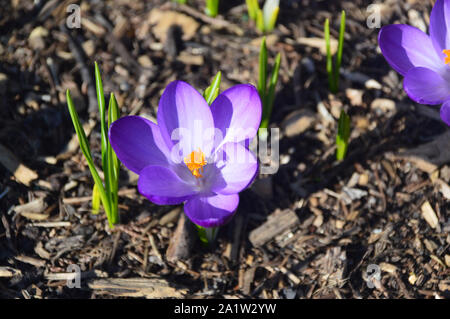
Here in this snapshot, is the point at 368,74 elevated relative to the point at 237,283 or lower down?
elevated

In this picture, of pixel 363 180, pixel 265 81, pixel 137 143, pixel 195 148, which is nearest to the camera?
pixel 137 143

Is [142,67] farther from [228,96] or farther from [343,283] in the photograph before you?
[343,283]

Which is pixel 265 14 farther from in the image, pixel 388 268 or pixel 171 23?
pixel 388 268

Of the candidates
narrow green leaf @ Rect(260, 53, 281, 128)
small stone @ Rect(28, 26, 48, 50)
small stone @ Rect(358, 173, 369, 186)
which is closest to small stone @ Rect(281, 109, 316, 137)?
narrow green leaf @ Rect(260, 53, 281, 128)

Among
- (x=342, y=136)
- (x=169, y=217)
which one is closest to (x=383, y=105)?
(x=342, y=136)

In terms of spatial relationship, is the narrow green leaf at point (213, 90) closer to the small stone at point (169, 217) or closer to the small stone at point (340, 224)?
the small stone at point (169, 217)

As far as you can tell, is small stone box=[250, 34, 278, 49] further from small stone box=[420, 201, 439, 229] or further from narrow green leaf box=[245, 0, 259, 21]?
small stone box=[420, 201, 439, 229]
